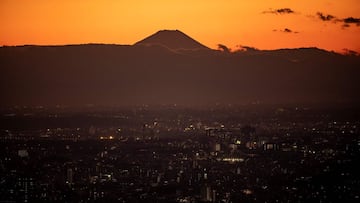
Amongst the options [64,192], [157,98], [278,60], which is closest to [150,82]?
[157,98]

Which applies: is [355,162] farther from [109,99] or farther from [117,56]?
[117,56]

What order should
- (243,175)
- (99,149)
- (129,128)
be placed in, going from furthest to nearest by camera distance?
(129,128) < (99,149) < (243,175)

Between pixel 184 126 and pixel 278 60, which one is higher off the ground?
pixel 278 60

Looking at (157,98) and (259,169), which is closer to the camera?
(259,169)

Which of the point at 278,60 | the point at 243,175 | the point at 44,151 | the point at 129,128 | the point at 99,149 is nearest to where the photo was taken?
the point at 243,175

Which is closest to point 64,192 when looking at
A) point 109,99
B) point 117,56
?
point 109,99

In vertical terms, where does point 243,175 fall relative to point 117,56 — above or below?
below

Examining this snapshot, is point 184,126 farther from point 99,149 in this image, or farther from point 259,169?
point 259,169
